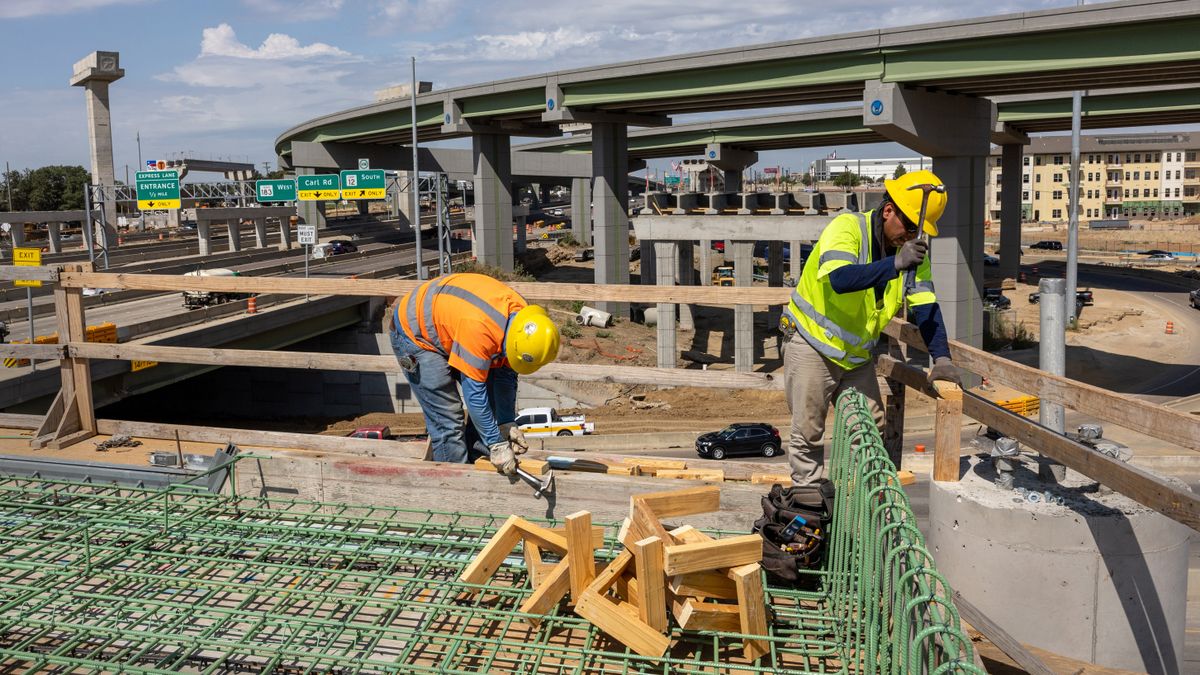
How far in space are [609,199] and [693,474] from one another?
3689cm

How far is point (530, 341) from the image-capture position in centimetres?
630

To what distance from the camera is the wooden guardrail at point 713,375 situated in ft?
12.7

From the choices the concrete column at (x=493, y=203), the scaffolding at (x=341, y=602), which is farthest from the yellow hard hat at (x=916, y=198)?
the concrete column at (x=493, y=203)

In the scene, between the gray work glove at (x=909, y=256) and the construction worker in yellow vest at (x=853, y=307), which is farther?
the construction worker in yellow vest at (x=853, y=307)

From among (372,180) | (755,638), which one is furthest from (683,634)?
(372,180)

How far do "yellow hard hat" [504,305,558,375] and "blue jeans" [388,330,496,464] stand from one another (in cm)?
77

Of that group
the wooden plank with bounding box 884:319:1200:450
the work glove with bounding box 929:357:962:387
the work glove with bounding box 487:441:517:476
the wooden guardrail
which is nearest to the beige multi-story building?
the wooden guardrail

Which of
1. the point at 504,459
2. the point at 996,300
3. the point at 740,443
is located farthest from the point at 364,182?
the point at 504,459

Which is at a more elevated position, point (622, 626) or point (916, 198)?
point (916, 198)

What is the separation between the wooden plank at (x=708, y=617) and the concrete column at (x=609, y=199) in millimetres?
37705

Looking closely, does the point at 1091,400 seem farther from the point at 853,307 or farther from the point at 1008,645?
the point at 853,307

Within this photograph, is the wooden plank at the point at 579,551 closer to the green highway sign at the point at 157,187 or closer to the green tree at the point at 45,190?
the green highway sign at the point at 157,187

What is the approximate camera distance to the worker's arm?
6265 mm

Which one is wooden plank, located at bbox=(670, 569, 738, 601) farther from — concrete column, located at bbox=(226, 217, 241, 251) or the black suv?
concrete column, located at bbox=(226, 217, 241, 251)
